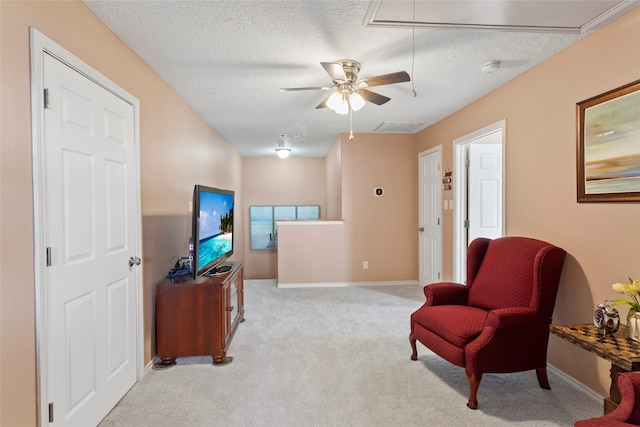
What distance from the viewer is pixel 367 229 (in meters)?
5.50

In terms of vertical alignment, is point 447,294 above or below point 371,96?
below

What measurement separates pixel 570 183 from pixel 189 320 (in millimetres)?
3077

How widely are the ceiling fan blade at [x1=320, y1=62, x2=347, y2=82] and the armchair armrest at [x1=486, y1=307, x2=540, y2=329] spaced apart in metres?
1.91

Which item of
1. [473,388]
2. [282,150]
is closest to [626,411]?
[473,388]

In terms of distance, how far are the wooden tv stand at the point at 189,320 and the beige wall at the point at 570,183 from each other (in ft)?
8.69

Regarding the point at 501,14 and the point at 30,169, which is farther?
the point at 501,14

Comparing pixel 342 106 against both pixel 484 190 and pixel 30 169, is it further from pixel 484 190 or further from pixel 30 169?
pixel 484 190

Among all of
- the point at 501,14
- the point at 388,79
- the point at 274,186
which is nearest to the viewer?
the point at 501,14

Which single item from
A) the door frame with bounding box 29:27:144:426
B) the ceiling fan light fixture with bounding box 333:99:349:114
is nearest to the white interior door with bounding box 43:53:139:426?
the door frame with bounding box 29:27:144:426

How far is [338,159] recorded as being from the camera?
18.6 ft

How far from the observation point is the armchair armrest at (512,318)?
2.14 metres

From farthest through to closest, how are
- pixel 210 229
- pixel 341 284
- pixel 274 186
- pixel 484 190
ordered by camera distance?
1. pixel 274 186
2. pixel 341 284
3. pixel 484 190
4. pixel 210 229

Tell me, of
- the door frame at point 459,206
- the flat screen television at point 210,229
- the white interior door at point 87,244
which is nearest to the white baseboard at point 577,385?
the door frame at point 459,206

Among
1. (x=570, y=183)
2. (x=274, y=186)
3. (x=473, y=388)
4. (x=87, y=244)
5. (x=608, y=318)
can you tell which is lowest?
(x=473, y=388)
